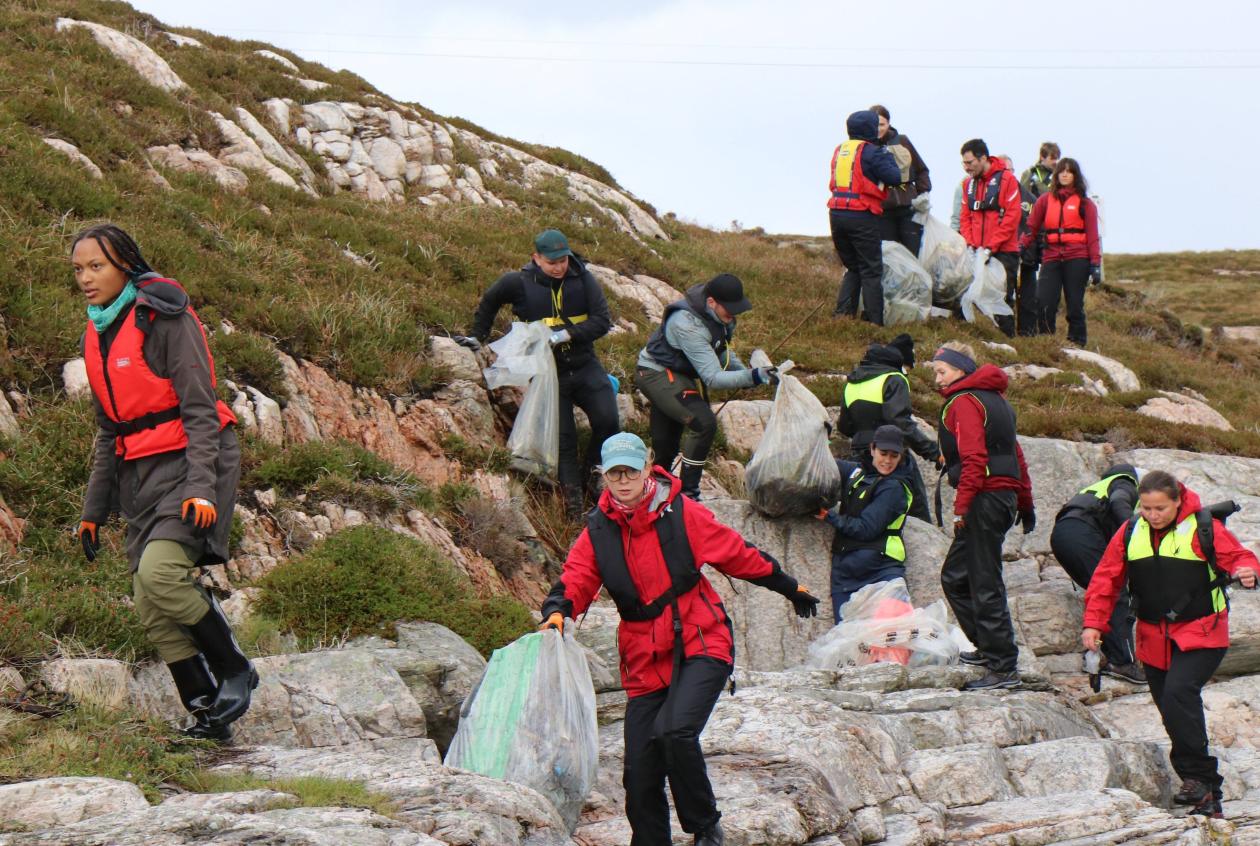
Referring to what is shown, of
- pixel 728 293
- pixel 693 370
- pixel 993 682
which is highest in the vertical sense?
pixel 728 293

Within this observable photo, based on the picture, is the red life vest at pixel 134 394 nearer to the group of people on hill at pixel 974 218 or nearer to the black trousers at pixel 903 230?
the group of people on hill at pixel 974 218

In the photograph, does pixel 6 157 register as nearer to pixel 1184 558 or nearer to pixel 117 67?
pixel 117 67

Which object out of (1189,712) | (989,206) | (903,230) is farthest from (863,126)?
(1189,712)

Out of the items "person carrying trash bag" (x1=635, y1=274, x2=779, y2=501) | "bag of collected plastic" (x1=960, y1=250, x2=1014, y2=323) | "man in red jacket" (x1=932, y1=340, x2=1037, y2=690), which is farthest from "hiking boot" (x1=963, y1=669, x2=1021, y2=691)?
"bag of collected plastic" (x1=960, y1=250, x2=1014, y2=323)

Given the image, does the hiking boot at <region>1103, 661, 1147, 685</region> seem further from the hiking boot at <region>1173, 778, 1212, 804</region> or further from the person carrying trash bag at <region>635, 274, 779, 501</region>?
the person carrying trash bag at <region>635, 274, 779, 501</region>

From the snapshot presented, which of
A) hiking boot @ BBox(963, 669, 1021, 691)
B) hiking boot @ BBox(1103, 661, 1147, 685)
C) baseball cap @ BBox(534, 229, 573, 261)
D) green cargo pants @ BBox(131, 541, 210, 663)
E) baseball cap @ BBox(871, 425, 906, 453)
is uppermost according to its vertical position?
baseball cap @ BBox(534, 229, 573, 261)

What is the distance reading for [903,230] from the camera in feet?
52.5

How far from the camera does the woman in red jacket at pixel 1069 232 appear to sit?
49.9 ft

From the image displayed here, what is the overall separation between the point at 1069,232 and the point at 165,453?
12.7 metres

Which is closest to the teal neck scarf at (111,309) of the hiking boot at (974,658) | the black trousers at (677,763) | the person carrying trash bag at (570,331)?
the black trousers at (677,763)

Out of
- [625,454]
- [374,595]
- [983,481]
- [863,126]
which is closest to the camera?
[625,454]

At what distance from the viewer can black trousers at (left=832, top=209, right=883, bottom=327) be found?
14.3 metres

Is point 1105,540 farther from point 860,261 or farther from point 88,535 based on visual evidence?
point 88,535

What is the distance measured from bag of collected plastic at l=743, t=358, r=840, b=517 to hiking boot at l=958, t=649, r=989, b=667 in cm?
176
